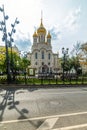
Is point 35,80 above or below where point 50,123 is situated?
A: above

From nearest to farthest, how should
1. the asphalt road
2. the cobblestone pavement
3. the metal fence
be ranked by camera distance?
the cobblestone pavement
the asphalt road
the metal fence

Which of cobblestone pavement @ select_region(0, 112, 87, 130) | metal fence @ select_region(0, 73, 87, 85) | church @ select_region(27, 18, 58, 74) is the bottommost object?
cobblestone pavement @ select_region(0, 112, 87, 130)

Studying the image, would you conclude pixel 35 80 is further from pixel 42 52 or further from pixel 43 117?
pixel 42 52

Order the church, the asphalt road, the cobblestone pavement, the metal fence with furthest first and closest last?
the church
the metal fence
the asphalt road
the cobblestone pavement

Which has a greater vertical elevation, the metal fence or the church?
the church

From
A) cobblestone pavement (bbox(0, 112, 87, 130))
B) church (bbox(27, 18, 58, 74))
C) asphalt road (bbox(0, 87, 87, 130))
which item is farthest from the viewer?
church (bbox(27, 18, 58, 74))

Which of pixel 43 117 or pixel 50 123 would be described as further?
pixel 43 117

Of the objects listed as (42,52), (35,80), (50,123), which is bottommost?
(50,123)

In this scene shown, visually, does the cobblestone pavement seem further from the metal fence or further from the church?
the church

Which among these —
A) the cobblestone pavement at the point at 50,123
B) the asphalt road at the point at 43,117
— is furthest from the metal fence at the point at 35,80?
the cobblestone pavement at the point at 50,123

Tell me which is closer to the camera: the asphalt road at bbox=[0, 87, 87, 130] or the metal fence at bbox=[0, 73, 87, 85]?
the asphalt road at bbox=[0, 87, 87, 130]

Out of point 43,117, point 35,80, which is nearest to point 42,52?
point 35,80

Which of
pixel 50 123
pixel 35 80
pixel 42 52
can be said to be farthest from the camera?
pixel 42 52

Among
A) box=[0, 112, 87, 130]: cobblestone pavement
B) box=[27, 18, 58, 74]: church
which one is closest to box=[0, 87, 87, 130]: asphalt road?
box=[0, 112, 87, 130]: cobblestone pavement
